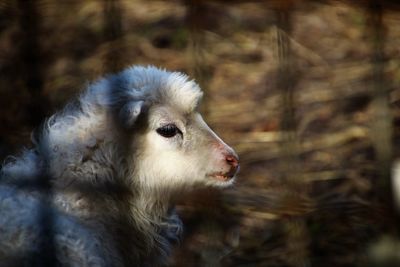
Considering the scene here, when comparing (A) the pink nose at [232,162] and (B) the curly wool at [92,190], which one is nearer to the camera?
(B) the curly wool at [92,190]

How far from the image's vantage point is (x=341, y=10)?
4.13 meters

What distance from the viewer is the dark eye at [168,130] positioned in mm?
2387

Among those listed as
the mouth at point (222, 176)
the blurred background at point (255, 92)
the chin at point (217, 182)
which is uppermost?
the mouth at point (222, 176)

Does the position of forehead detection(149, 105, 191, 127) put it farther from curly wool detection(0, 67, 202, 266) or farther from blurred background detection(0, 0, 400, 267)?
blurred background detection(0, 0, 400, 267)

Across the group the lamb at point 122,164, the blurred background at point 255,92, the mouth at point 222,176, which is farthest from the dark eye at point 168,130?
the blurred background at point 255,92

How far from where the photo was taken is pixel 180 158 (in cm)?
238

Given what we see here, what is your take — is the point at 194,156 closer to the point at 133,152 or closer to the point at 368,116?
the point at 133,152

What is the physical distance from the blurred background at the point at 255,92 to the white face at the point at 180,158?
6.8 inches

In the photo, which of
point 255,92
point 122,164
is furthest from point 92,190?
point 255,92

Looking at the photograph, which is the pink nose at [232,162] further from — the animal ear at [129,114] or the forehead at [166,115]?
the animal ear at [129,114]

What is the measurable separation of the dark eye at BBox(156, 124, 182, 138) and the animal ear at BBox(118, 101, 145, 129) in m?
0.07

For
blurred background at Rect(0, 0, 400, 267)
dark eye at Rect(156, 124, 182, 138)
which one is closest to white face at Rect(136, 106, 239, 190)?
dark eye at Rect(156, 124, 182, 138)

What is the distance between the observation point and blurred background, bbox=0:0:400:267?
10.3 ft

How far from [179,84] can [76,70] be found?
1.72m
